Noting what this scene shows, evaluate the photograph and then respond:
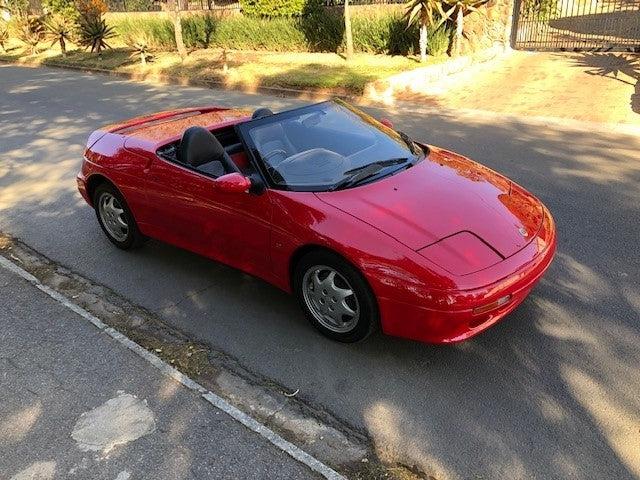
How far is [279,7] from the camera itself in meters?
18.2

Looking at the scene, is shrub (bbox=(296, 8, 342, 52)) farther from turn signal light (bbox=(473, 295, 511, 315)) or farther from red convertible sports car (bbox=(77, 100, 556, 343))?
turn signal light (bbox=(473, 295, 511, 315))

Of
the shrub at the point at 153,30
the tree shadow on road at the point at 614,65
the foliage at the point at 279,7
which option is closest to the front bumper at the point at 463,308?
the tree shadow on road at the point at 614,65

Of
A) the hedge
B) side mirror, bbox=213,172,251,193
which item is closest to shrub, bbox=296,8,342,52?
the hedge

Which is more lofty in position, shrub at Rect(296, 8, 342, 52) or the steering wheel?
shrub at Rect(296, 8, 342, 52)

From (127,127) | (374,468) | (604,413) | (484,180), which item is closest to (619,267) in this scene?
(484,180)

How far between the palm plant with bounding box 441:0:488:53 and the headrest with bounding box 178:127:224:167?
422 inches

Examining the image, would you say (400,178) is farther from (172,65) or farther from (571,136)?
(172,65)

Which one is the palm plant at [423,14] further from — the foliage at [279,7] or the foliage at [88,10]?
the foliage at [88,10]

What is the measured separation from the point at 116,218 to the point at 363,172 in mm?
2443

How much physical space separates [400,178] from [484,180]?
654mm

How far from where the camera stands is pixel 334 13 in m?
16.9

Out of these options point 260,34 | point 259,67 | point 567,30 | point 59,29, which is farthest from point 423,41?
point 59,29

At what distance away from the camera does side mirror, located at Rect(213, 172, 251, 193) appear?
3.71 m

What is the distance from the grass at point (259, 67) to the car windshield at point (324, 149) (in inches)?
308
